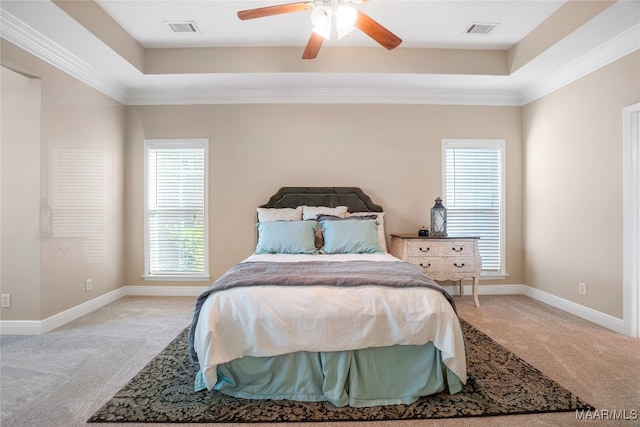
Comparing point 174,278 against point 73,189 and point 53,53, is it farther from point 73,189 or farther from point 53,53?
point 53,53

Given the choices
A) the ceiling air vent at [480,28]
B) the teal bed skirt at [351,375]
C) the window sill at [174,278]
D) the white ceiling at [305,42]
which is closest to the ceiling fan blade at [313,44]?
the white ceiling at [305,42]

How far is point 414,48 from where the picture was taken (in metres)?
3.95

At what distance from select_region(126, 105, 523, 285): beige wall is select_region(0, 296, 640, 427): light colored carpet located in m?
1.24

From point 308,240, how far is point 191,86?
2.57 meters

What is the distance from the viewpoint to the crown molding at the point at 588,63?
3.10m

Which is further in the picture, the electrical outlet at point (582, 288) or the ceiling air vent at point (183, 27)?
the electrical outlet at point (582, 288)

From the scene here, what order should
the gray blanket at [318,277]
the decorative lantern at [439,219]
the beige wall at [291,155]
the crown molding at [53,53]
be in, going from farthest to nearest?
the beige wall at [291,155], the decorative lantern at [439,219], the crown molding at [53,53], the gray blanket at [318,277]

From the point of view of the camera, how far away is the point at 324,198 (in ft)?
14.6

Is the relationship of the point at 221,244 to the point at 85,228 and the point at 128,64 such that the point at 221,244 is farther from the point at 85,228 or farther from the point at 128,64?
the point at 128,64

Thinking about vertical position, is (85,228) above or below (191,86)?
below

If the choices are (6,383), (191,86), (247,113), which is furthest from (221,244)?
(6,383)

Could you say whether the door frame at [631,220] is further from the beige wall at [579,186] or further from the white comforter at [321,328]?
the white comforter at [321,328]

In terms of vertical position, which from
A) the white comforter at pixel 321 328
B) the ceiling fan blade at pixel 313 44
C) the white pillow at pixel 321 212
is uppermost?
the ceiling fan blade at pixel 313 44

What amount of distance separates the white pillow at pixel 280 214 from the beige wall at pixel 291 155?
0.34 meters
